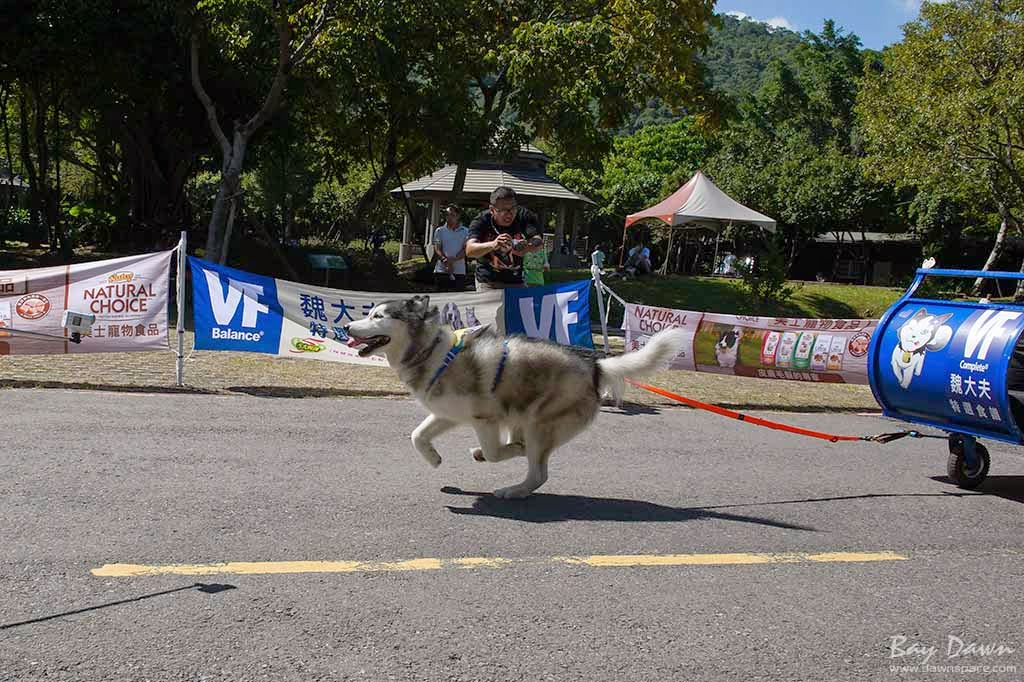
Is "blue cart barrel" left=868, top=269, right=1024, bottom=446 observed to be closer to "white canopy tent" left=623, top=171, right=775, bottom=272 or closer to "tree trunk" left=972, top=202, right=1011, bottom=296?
"white canopy tent" left=623, top=171, right=775, bottom=272

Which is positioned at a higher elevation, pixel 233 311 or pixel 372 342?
pixel 372 342

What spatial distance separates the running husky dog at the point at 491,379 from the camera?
589 cm

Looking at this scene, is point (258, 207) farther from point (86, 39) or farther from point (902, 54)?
point (902, 54)

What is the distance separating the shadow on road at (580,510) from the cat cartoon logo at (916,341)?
203 cm

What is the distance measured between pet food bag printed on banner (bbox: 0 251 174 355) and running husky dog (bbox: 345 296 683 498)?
4941 mm

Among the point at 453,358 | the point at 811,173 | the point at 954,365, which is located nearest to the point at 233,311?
the point at 453,358

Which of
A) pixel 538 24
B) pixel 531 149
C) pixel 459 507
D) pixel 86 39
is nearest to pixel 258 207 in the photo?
pixel 531 149

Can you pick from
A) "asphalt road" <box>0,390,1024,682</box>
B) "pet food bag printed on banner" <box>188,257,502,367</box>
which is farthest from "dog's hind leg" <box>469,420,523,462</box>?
"pet food bag printed on banner" <box>188,257,502,367</box>

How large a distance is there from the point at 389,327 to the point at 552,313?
527 centimetres

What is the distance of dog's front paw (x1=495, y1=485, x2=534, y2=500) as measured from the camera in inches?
235

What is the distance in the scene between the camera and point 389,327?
233 inches

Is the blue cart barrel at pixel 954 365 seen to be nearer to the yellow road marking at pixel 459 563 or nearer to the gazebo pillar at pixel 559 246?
the yellow road marking at pixel 459 563

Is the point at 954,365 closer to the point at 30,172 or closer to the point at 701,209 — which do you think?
the point at 701,209

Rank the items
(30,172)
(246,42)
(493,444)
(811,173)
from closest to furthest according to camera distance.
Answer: (493,444)
(246,42)
(30,172)
(811,173)
